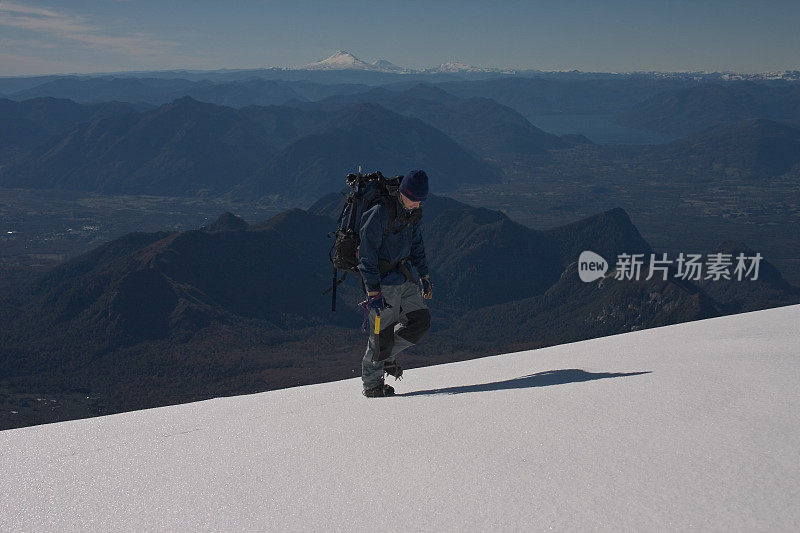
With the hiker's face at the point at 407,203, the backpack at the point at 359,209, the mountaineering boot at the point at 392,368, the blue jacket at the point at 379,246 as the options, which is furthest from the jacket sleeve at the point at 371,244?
the mountaineering boot at the point at 392,368

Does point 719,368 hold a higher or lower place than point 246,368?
higher

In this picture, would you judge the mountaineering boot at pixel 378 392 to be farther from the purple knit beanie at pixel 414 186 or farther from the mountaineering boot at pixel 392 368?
the purple knit beanie at pixel 414 186

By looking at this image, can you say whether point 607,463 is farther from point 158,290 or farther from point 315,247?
point 315,247

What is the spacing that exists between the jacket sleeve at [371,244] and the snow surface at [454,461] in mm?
1669

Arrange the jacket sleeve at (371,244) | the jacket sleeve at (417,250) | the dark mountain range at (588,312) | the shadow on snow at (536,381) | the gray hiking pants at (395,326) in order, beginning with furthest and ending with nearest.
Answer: the dark mountain range at (588,312) → the jacket sleeve at (417,250) → the gray hiking pants at (395,326) → the jacket sleeve at (371,244) → the shadow on snow at (536,381)

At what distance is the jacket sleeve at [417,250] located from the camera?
9.49 m

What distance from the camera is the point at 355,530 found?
13.5ft

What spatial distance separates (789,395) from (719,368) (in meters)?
1.38

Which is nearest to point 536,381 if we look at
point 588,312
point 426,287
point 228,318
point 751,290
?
point 426,287

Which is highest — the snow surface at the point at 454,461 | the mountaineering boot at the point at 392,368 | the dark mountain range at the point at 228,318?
the snow surface at the point at 454,461

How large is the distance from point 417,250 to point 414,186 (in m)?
1.28

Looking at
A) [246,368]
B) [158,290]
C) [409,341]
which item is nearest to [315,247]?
[158,290]

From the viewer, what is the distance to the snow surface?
4230 mm

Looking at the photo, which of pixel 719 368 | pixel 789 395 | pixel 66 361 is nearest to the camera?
pixel 789 395
